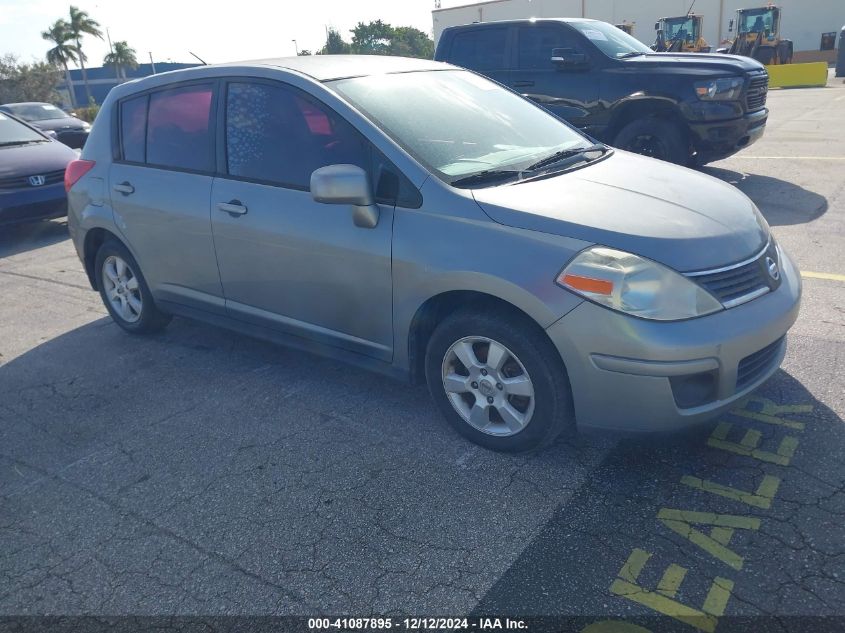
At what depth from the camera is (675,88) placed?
7.69 metres

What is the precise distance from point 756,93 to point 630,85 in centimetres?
148

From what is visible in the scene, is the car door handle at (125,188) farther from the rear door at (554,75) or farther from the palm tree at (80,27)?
the palm tree at (80,27)

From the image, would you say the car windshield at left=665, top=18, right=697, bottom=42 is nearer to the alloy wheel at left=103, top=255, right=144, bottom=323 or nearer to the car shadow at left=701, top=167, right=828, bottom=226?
the car shadow at left=701, top=167, right=828, bottom=226

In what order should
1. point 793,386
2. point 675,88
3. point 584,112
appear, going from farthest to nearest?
point 584,112 < point 675,88 < point 793,386

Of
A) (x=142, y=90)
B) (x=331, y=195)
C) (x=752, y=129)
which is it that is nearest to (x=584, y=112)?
(x=752, y=129)

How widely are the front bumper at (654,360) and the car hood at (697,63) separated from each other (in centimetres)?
569

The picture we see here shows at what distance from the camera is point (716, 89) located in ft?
→ 24.9

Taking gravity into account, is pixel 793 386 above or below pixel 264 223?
below

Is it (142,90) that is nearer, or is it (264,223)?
(264,223)

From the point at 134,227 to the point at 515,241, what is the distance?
2835mm

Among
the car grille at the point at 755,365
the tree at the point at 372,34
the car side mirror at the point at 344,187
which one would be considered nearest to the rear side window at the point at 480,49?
the car side mirror at the point at 344,187

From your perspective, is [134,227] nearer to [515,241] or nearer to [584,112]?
[515,241]

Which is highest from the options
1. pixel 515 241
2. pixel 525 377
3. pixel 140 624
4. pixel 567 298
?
pixel 515 241

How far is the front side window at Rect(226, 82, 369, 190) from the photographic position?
11.5 ft
